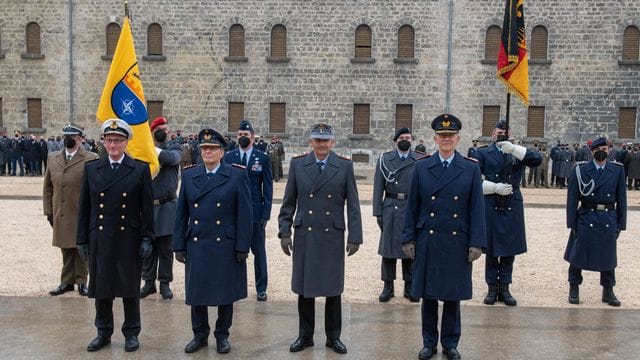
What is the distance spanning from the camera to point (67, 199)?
795 cm

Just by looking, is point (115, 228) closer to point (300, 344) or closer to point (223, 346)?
point (223, 346)

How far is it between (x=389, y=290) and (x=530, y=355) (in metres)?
2.33

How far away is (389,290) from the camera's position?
8102 millimetres

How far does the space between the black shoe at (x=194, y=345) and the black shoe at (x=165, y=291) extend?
1.84 metres

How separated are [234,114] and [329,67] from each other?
4672mm

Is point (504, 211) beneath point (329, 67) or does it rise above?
beneath

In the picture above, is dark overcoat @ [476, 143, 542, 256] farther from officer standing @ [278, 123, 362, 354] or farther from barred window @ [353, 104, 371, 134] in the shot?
barred window @ [353, 104, 371, 134]

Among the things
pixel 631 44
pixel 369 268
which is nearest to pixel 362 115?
pixel 631 44

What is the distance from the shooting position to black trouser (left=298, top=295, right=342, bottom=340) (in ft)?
20.1

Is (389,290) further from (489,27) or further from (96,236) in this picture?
(489,27)

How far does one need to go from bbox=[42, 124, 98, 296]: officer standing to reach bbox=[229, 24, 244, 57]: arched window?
22157mm

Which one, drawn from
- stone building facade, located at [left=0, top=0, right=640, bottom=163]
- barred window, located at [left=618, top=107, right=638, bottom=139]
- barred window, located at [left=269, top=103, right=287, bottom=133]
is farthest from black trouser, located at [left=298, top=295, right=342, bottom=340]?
barred window, located at [left=618, top=107, right=638, bottom=139]

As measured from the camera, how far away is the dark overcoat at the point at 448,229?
5.85 metres

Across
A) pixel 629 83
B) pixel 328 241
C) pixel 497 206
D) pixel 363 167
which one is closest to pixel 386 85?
pixel 363 167
